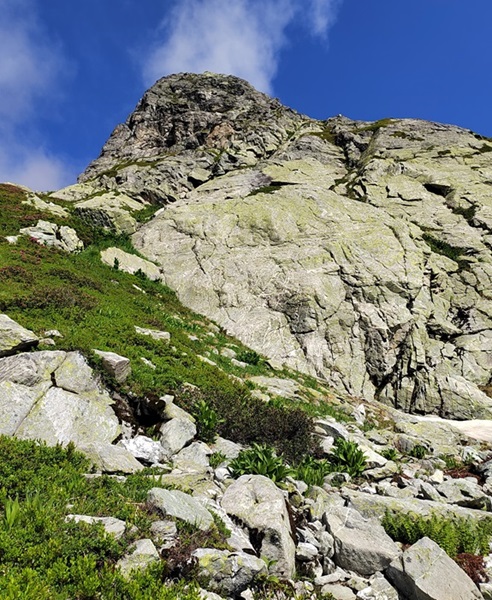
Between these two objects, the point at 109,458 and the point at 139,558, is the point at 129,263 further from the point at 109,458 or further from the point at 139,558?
the point at 139,558

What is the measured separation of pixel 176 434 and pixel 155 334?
765cm

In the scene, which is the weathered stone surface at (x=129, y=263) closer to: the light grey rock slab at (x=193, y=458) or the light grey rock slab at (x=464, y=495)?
the light grey rock slab at (x=193, y=458)

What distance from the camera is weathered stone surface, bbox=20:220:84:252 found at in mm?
28484

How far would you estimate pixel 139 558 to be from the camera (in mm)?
5078

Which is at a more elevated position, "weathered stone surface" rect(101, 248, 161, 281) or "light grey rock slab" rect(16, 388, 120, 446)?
"weathered stone surface" rect(101, 248, 161, 281)

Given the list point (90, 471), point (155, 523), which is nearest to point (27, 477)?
point (90, 471)

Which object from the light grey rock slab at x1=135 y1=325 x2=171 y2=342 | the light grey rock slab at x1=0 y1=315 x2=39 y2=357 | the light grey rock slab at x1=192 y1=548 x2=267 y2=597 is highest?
the light grey rock slab at x1=135 y1=325 x2=171 y2=342

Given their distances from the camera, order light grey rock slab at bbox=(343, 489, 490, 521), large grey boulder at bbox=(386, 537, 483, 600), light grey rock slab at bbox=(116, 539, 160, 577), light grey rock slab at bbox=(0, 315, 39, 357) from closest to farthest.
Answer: light grey rock slab at bbox=(116, 539, 160, 577)
large grey boulder at bbox=(386, 537, 483, 600)
light grey rock slab at bbox=(343, 489, 490, 521)
light grey rock slab at bbox=(0, 315, 39, 357)

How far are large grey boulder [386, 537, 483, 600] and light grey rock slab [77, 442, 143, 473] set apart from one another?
209 inches

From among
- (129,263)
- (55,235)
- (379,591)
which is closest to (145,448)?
(379,591)

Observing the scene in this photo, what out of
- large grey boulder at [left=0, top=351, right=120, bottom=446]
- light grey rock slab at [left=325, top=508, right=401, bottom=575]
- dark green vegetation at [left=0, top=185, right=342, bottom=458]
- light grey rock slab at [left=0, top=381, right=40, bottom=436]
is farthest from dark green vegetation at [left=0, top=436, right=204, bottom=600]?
dark green vegetation at [left=0, top=185, right=342, bottom=458]

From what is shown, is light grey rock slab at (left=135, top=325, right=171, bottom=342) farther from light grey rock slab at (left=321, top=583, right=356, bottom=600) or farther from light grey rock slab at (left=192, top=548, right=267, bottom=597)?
light grey rock slab at (left=321, top=583, right=356, bottom=600)

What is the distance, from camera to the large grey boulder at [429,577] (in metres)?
5.70

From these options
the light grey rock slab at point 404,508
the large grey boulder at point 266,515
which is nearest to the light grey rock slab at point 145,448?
the large grey boulder at point 266,515
